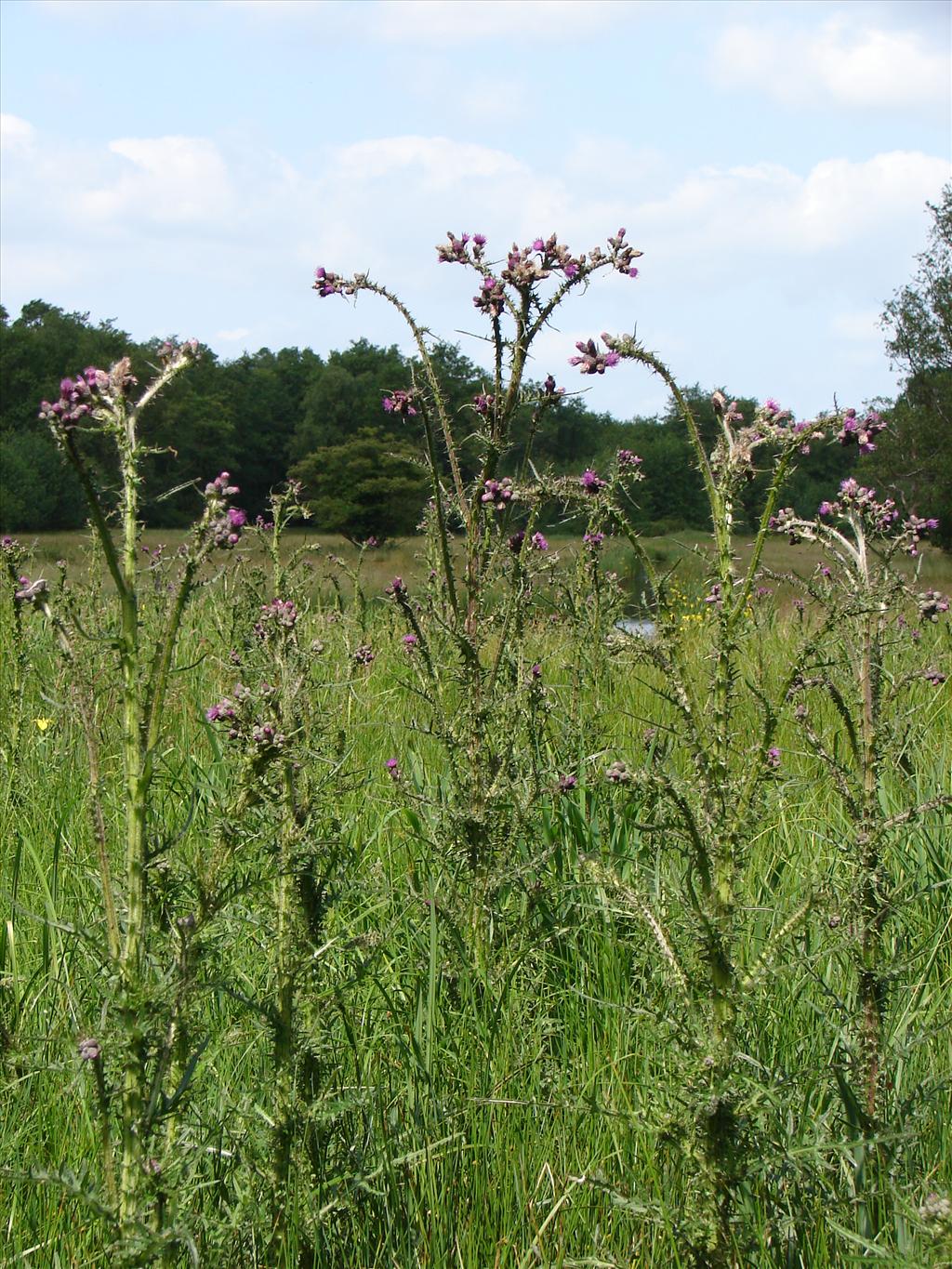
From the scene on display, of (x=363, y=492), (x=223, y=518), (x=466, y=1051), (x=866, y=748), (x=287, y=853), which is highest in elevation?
(x=363, y=492)

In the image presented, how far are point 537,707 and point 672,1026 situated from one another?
1.70 metres

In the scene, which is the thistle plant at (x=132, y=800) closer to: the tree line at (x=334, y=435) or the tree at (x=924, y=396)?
the tree line at (x=334, y=435)

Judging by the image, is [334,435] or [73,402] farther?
[334,435]

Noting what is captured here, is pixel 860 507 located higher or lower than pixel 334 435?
lower

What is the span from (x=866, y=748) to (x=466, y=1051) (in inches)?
41.6

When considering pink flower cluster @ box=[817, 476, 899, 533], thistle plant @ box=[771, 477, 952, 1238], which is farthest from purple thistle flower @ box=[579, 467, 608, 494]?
pink flower cluster @ box=[817, 476, 899, 533]

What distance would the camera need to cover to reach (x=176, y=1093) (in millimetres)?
1482

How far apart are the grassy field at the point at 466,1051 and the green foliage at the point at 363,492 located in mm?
41264

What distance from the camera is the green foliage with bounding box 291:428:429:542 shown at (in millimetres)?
44812

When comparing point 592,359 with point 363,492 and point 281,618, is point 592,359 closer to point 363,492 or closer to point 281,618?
point 281,618

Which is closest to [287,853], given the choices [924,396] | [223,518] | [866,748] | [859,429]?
[223,518]

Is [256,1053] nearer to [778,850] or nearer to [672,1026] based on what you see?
[672,1026]

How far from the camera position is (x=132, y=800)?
5.00 feet

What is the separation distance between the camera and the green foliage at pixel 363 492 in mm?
44812
